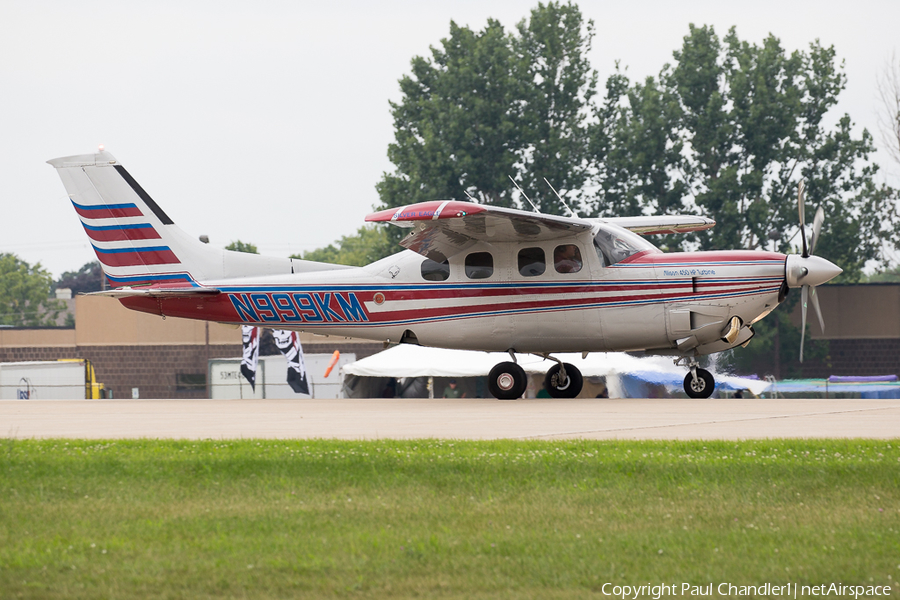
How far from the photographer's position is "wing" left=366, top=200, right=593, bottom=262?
1611 cm

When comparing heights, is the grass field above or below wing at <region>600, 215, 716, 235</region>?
below

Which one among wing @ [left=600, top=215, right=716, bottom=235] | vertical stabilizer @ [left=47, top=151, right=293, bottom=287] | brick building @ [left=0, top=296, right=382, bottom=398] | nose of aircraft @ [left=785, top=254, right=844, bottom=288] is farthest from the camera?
brick building @ [left=0, top=296, right=382, bottom=398]

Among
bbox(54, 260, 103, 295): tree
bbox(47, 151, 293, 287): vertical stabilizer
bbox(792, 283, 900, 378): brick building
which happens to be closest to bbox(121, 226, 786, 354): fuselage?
bbox(47, 151, 293, 287): vertical stabilizer

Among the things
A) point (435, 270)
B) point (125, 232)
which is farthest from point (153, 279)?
point (435, 270)

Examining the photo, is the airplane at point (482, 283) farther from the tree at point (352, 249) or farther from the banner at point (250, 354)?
the tree at point (352, 249)

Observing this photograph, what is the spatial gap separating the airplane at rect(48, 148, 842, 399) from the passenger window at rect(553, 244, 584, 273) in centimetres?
3

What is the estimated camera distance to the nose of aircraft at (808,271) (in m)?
17.0

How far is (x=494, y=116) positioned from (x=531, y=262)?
4106 centimetres

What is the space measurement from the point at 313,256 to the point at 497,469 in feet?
460

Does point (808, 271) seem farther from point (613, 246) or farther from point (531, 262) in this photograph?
point (531, 262)

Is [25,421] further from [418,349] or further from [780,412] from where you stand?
[418,349]

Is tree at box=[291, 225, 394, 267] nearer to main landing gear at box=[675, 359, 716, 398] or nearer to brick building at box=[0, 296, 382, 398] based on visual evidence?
brick building at box=[0, 296, 382, 398]

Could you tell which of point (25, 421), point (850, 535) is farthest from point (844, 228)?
point (850, 535)

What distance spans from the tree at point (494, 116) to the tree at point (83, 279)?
96.6 meters
